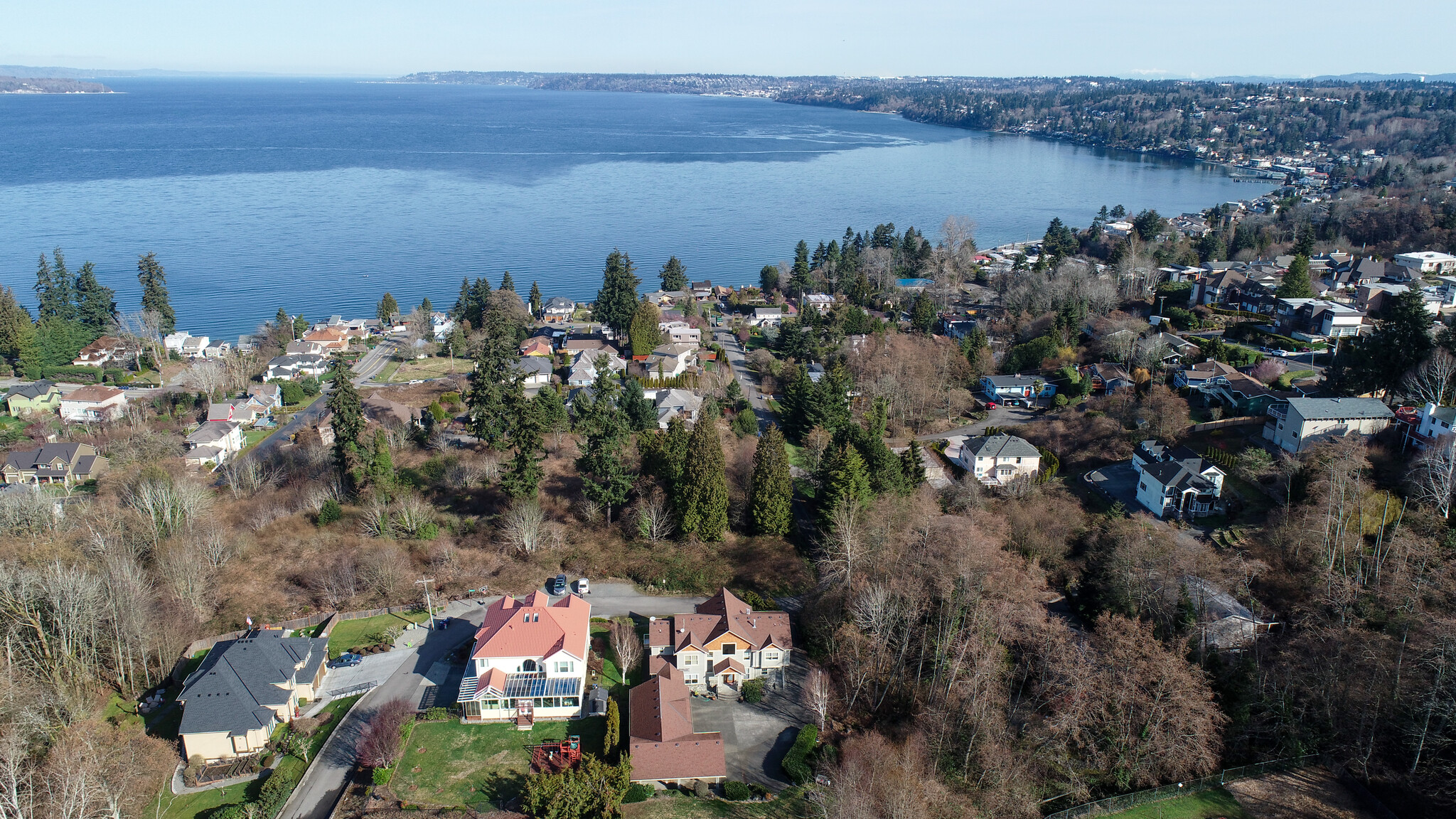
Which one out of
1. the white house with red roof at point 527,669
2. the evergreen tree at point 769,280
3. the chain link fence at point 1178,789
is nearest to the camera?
the chain link fence at point 1178,789

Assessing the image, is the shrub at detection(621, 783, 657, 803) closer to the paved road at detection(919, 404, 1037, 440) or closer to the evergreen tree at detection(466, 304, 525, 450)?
the evergreen tree at detection(466, 304, 525, 450)

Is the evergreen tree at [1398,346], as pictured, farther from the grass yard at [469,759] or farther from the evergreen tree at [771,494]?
the grass yard at [469,759]

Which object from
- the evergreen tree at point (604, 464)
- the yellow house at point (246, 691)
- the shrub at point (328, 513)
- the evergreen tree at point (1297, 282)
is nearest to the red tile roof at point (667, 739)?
the yellow house at point (246, 691)

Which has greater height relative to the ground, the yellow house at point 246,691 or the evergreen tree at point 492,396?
the evergreen tree at point 492,396

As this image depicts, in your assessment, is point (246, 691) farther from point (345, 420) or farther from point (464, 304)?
point (464, 304)

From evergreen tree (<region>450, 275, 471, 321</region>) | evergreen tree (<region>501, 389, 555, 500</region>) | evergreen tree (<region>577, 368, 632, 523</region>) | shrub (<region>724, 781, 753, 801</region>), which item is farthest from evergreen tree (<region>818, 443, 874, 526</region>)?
evergreen tree (<region>450, 275, 471, 321</region>)

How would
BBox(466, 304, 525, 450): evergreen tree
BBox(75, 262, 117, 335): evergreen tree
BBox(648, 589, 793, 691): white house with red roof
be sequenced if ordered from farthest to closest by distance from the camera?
BBox(75, 262, 117, 335): evergreen tree → BBox(466, 304, 525, 450): evergreen tree → BBox(648, 589, 793, 691): white house with red roof

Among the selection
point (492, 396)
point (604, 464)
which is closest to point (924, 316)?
point (492, 396)
